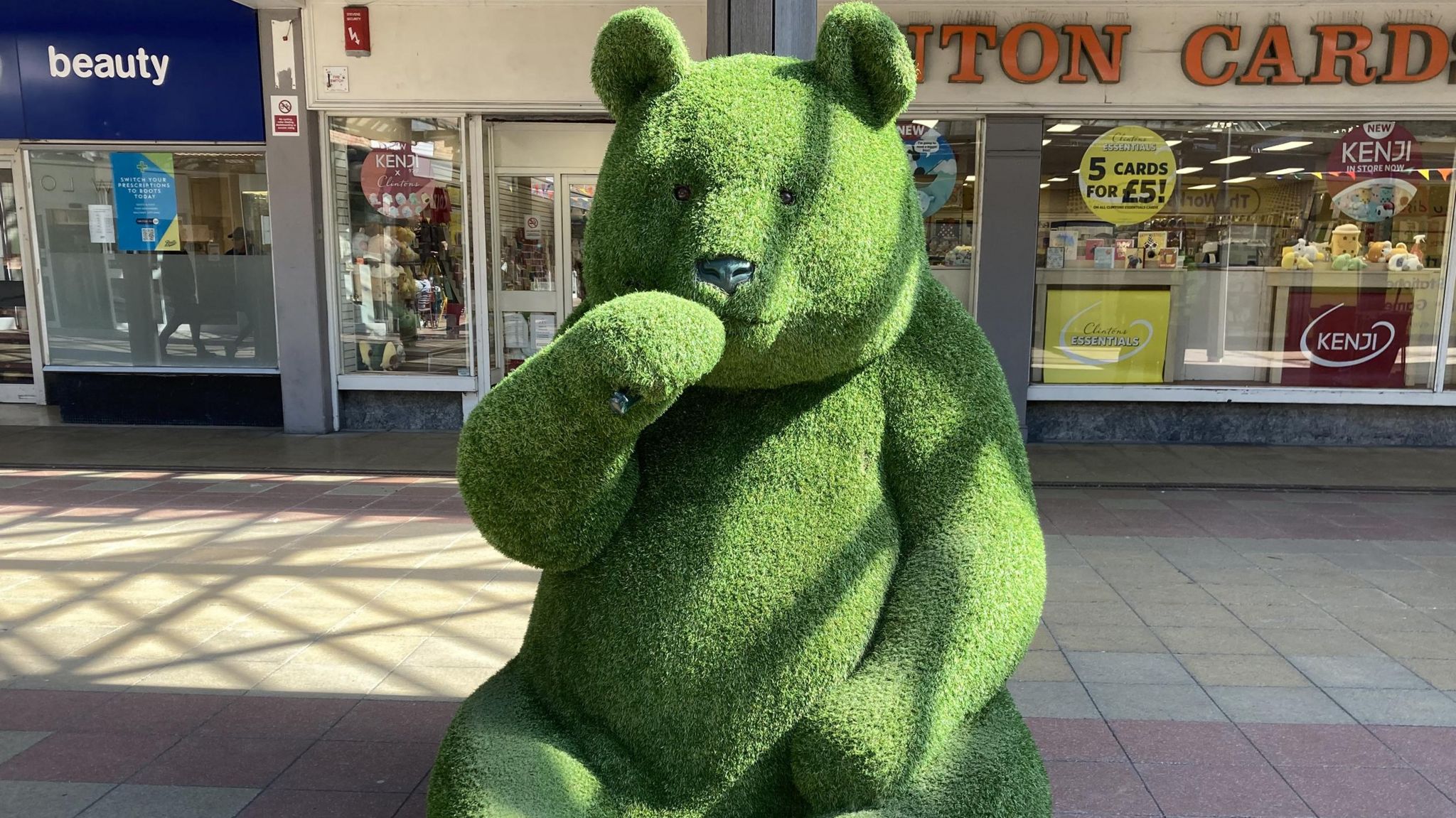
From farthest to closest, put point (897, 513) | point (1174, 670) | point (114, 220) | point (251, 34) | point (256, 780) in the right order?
point (114, 220) → point (251, 34) → point (1174, 670) → point (256, 780) → point (897, 513)

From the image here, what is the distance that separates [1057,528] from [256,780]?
14.3 ft

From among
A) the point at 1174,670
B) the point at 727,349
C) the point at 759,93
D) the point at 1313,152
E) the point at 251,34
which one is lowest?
the point at 1174,670

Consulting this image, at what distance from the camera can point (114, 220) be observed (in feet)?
28.7

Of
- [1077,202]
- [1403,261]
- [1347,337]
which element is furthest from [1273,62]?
[1347,337]

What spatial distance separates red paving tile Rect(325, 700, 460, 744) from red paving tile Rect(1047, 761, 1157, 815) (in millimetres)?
1918

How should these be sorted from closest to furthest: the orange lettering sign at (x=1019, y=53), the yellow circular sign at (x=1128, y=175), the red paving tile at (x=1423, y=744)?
the red paving tile at (x=1423, y=744) < the orange lettering sign at (x=1019, y=53) < the yellow circular sign at (x=1128, y=175)

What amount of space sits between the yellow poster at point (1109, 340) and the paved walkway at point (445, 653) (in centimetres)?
212

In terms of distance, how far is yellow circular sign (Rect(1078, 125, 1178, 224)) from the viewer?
7988mm

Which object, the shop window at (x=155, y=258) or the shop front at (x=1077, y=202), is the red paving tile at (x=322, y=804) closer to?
the shop front at (x=1077, y=202)

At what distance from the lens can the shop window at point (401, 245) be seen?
8211mm

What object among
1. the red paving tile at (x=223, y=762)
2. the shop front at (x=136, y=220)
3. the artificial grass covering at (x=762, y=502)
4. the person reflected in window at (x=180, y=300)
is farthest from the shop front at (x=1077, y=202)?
the artificial grass covering at (x=762, y=502)

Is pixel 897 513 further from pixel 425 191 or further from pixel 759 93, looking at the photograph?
pixel 425 191

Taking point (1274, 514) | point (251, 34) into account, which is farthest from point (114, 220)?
point (1274, 514)

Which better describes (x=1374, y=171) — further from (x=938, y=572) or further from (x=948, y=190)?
(x=938, y=572)
